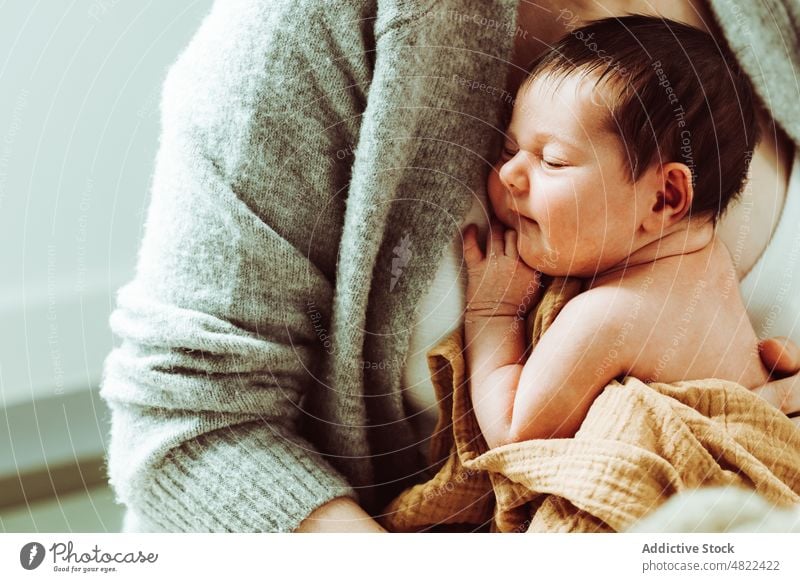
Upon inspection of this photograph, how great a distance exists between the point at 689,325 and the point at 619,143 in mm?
102

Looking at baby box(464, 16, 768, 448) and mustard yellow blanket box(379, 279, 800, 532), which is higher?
baby box(464, 16, 768, 448)

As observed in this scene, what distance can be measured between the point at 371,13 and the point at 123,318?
206mm

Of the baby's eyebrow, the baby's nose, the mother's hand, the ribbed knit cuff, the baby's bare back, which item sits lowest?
the ribbed knit cuff

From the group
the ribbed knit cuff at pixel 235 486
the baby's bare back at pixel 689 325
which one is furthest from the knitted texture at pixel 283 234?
the baby's bare back at pixel 689 325

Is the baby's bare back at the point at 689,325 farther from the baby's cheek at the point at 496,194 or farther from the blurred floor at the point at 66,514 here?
the blurred floor at the point at 66,514

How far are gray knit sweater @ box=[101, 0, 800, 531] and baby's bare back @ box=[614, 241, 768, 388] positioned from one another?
104 millimetres

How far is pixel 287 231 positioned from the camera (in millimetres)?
383

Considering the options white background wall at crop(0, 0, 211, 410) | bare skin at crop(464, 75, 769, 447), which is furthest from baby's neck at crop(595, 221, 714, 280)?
white background wall at crop(0, 0, 211, 410)

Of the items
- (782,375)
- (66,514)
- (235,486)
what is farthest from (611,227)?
(66,514)

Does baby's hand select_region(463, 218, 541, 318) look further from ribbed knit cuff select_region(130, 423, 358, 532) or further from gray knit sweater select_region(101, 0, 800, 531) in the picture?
ribbed knit cuff select_region(130, 423, 358, 532)

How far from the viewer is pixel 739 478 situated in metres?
0.37

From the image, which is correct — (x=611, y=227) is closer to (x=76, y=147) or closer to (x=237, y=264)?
(x=237, y=264)

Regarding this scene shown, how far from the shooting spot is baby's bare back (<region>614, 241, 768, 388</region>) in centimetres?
38
